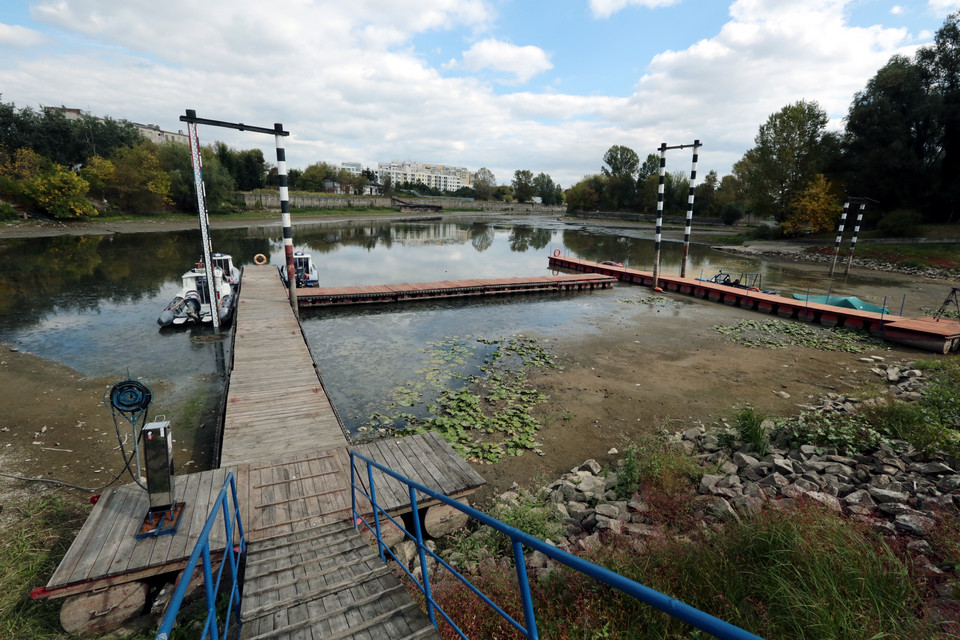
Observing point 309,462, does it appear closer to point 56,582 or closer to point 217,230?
point 56,582

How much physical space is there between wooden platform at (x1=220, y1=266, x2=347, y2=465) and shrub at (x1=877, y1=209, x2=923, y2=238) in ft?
165

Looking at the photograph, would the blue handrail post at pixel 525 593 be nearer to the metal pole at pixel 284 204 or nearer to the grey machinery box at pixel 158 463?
the grey machinery box at pixel 158 463

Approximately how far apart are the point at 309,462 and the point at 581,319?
14047mm

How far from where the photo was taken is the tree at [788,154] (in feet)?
160

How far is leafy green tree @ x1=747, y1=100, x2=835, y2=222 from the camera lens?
48.6m

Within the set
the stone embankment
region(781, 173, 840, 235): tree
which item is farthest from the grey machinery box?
region(781, 173, 840, 235): tree

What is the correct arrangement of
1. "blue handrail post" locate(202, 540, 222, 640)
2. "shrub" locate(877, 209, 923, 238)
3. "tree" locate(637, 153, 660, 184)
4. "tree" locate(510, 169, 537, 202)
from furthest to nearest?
"tree" locate(510, 169, 537, 202)
"tree" locate(637, 153, 660, 184)
"shrub" locate(877, 209, 923, 238)
"blue handrail post" locate(202, 540, 222, 640)

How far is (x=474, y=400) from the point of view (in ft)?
34.2

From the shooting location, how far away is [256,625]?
3.53 metres

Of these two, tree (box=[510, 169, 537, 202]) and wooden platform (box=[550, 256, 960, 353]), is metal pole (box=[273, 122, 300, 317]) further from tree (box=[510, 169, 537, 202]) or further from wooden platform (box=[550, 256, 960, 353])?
tree (box=[510, 169, 537, 202])

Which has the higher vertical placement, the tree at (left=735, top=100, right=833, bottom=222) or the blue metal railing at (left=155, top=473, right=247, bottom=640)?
the tree at (left=735, top=100, right=833, bottom=222)

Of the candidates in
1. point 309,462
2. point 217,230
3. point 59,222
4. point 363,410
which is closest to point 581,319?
point 363,410

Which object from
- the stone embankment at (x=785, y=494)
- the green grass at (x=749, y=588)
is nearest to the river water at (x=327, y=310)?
the stone embankment at (x=785, y=494)

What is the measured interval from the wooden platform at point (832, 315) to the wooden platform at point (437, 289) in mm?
4643
